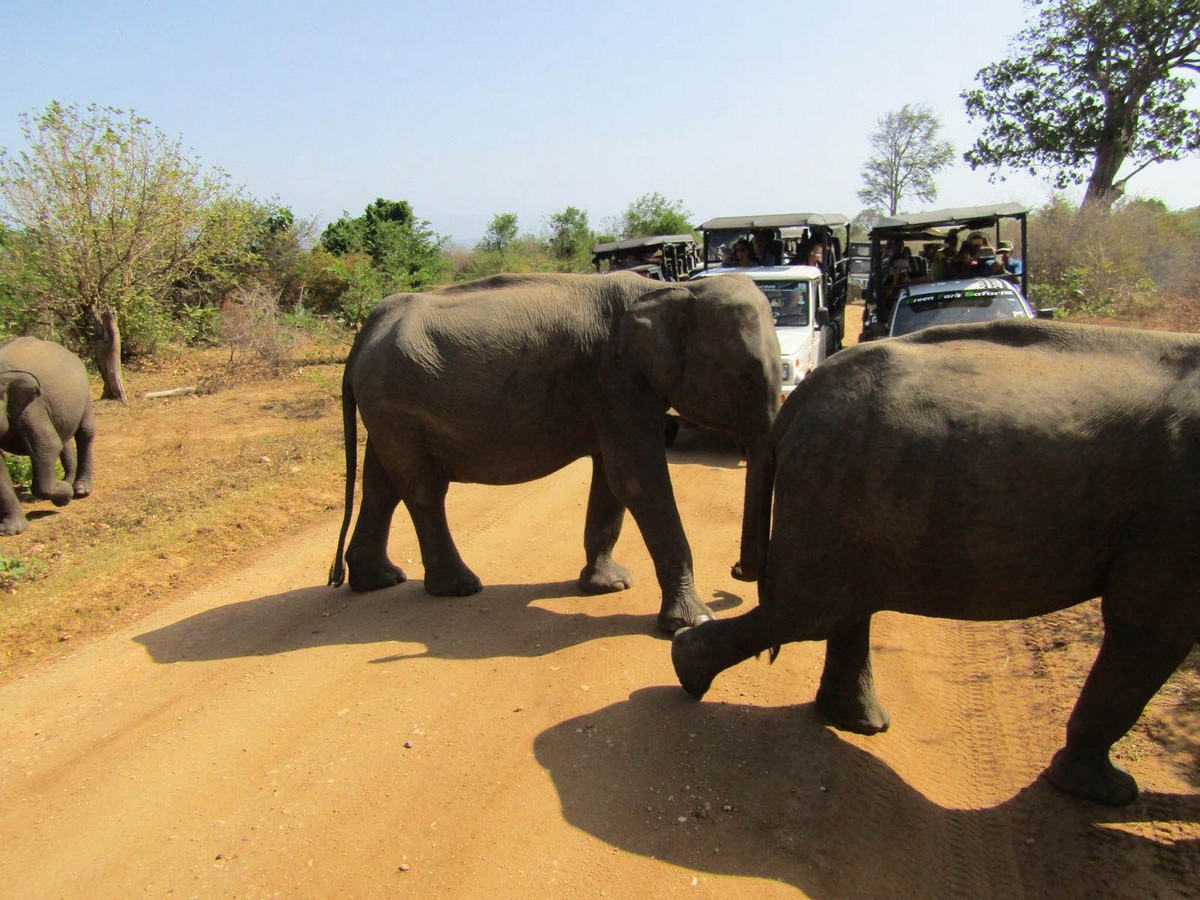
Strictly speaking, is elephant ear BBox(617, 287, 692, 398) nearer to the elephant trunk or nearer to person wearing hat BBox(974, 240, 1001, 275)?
the elephant trunk

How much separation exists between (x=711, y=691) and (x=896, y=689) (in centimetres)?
97

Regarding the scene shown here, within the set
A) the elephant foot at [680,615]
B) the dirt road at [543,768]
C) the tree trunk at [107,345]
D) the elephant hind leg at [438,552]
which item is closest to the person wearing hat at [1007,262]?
the dirt road at [543,768]

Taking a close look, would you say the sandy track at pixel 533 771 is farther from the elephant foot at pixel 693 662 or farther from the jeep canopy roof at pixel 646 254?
the jeep canopy roof at pixel 646 254

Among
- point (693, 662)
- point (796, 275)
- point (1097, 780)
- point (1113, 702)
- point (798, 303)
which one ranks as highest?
point (796, 275)

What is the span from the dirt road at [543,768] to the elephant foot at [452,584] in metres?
0.17

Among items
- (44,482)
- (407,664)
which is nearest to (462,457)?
(407,664)

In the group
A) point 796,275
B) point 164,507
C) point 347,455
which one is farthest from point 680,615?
point 796,275

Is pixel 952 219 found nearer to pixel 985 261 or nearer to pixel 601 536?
pixel 985 261

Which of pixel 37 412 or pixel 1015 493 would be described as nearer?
pixel 1015 493

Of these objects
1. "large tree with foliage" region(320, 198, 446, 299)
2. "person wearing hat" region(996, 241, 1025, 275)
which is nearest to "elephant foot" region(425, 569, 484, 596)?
"person wearing hat" region(996, 241, 1025, 275)

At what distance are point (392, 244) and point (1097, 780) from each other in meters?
23.9

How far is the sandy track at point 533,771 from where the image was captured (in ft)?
10.1

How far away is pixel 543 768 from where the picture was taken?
12.2ft

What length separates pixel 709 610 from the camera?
16.5ft
